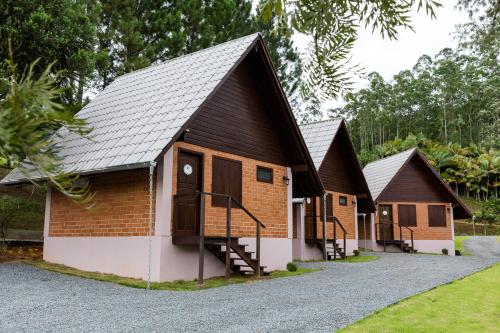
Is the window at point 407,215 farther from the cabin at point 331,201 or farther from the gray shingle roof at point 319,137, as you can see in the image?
the gray shingle roof at point 319,137

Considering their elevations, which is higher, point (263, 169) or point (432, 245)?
point (263, 169)

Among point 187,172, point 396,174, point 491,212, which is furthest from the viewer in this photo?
point 491,212

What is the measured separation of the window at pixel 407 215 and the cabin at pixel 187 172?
12.4m

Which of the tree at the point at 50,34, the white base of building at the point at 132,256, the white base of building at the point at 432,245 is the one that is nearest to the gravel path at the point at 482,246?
the white base of building at the point at 432,245

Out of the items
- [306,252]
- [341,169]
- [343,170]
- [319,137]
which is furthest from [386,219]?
[306,252]

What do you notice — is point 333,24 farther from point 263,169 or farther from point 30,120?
point 263,169

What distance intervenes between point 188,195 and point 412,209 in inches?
708

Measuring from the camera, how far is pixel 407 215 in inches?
990

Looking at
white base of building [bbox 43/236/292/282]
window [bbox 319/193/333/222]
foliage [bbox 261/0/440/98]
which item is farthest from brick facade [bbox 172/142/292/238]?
foliage [bbox 261/0/440/98]

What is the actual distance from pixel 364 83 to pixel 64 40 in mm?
13938

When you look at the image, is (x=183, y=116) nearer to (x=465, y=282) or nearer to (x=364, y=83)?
(x=465, y=282)

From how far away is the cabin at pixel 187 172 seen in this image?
10211mm

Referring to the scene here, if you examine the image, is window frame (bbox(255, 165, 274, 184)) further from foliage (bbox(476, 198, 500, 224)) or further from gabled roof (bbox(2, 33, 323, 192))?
foliage (bbox(476, 198, 500, 224))

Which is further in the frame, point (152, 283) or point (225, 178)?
point (225, 178)
